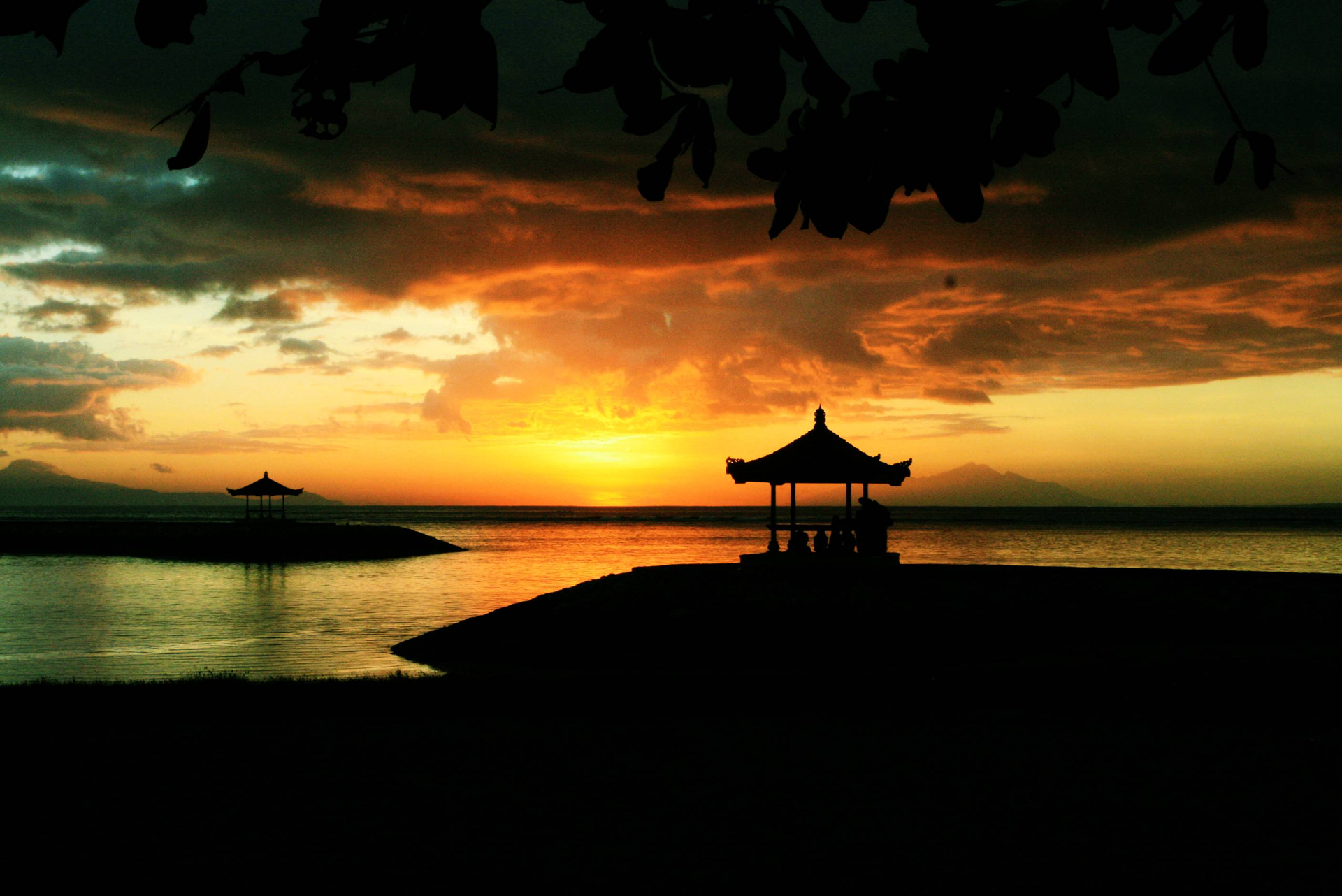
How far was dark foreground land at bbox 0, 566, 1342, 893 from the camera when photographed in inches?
216

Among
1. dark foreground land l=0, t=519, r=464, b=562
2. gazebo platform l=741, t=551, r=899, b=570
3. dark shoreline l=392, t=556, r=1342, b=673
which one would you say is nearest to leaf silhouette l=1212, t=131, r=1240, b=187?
dark shoreline l=392, t=556, r=1342, b=673

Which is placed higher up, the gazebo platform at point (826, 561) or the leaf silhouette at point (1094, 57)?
the leaf silhouette at point (1094, 57)

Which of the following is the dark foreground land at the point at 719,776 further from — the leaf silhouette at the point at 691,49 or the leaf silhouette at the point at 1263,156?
the leaf silhouette at the point at 691,49

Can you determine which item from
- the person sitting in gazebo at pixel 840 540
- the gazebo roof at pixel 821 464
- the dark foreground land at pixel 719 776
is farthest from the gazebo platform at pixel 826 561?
the dark foreground land at pixel 719 776

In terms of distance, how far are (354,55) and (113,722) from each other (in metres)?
8.61

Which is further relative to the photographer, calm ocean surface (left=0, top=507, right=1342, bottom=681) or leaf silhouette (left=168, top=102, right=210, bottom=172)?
calm ocean surface (left=0, top=507, right=1342, bottom=681)

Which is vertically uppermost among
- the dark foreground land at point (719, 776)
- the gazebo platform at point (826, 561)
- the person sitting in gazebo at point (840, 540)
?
the person sitting in gazebo at point (840, 540)

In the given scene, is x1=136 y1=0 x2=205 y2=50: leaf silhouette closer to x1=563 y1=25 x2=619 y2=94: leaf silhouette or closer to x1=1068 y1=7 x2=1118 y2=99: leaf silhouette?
x1=563 y1=25 x2=619 y2=94: leaf silhouette

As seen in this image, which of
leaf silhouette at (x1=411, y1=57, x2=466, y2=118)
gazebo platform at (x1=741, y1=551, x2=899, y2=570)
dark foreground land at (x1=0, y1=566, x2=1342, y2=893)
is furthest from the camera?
gazebo platform at (x1=741, y1=551, x2=899, y2=570)

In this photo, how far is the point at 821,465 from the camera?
67.1 feet

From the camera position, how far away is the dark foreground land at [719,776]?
18.0ft

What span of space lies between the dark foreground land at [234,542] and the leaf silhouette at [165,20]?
6195cm

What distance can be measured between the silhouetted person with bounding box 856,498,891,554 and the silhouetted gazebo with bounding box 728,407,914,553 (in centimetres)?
87

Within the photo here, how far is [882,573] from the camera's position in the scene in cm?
1859
